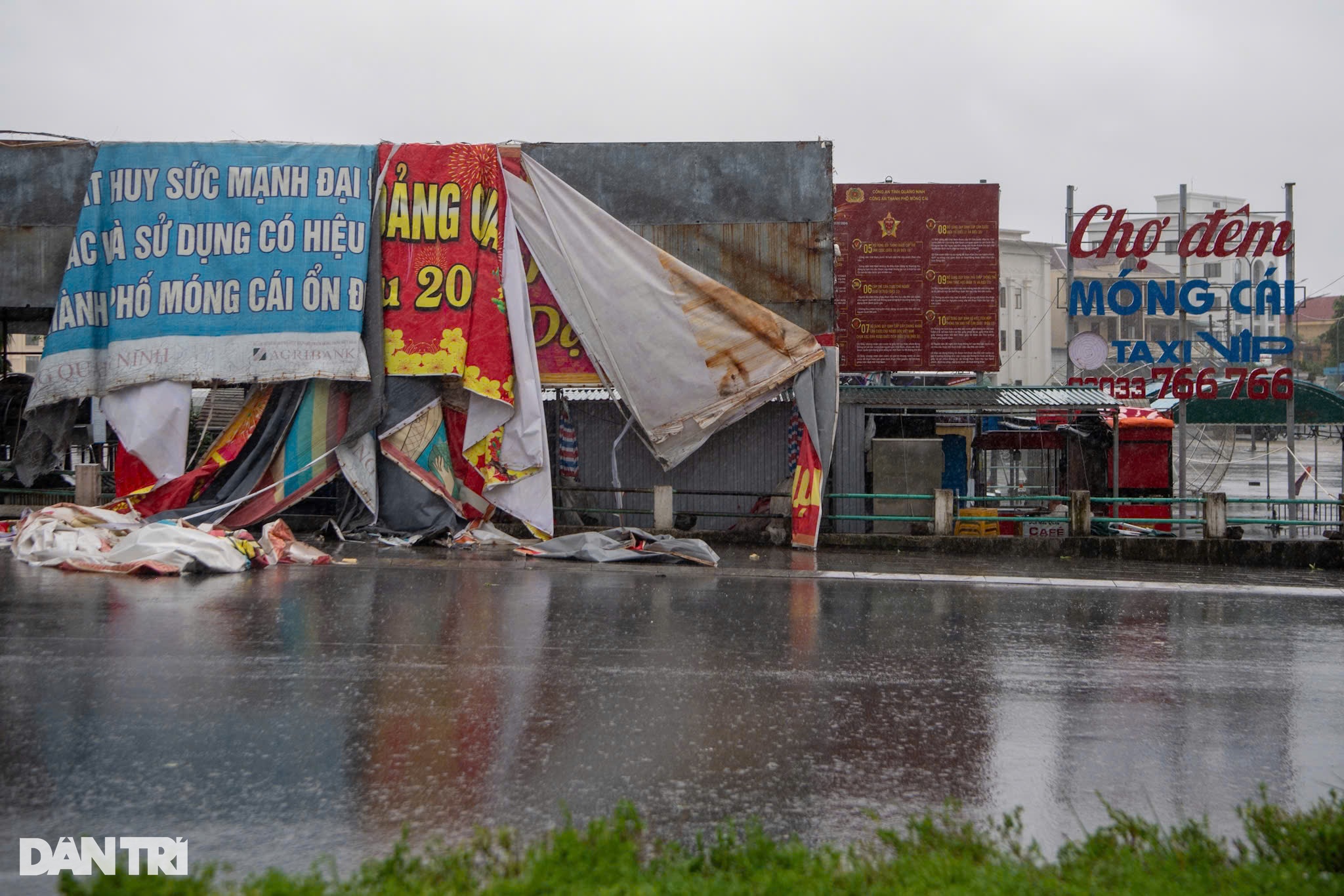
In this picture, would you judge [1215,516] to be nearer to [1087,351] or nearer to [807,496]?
[807,496]

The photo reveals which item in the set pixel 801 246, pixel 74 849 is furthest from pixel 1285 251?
pixel 74 849

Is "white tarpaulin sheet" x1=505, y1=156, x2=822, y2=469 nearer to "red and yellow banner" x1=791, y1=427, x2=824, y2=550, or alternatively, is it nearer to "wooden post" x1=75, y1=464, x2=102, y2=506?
"red and yellow banner" x1=791, y1=427, x2=824, y2=550

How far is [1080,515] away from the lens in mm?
16250

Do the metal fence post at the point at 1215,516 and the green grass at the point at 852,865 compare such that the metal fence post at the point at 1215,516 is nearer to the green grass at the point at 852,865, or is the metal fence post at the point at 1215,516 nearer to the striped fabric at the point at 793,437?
the striped fabric at the point at 793,437

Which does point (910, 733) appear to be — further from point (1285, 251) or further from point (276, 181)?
point (1285, 251)

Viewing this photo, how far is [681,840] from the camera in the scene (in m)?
4.93

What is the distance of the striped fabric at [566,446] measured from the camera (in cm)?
1742

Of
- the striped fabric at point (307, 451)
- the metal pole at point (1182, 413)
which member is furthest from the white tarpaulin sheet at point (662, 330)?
the metal pole at point (1182, 413)

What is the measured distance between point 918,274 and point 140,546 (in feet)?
59.3

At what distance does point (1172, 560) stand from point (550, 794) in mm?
12987

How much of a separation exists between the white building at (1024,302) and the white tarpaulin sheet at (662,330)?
46.7m

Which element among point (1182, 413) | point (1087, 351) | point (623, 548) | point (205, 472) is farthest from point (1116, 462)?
point (205, 472)

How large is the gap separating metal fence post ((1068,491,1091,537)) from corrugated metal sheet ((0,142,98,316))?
15848 millimetres

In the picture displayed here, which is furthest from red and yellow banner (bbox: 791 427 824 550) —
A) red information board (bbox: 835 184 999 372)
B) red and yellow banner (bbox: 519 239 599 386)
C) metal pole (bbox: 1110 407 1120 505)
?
red information board (bbox: 835 184 999 372)
